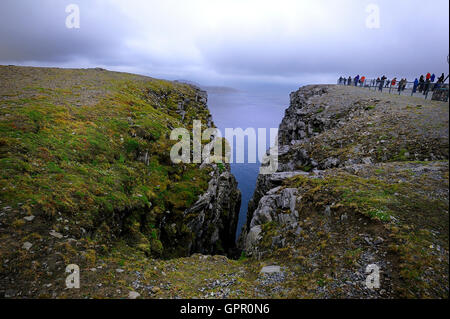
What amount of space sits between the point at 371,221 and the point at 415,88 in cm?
3875

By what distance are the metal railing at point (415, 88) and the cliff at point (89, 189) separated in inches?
1203

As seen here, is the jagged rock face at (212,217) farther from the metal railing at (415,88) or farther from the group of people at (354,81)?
the group of people at (354,81)

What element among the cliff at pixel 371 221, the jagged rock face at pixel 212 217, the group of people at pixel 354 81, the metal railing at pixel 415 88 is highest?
the group of people at pixel 354 81

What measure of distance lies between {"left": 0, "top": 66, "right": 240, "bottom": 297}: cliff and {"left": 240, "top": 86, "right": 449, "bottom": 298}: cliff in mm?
7024

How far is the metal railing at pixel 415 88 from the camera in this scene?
27688 millimetres

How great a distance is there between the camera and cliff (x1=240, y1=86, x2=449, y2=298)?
7754mm

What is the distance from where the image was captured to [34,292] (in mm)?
7344

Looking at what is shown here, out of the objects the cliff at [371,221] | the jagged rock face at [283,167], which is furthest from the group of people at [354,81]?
the cliff at [371,221]

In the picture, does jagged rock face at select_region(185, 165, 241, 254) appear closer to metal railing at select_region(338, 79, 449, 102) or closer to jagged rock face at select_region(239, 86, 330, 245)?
jagged rock face at select_region(239, 86, 330, 245)

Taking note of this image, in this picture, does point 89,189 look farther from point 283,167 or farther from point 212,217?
point 283,167

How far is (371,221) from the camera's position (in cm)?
1001

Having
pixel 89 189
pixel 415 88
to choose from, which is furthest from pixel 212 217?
pixel 415 88
